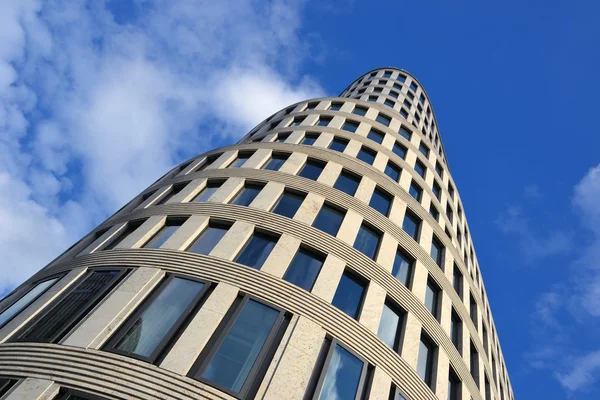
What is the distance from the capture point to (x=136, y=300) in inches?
529

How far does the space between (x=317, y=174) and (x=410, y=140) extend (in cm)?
1257

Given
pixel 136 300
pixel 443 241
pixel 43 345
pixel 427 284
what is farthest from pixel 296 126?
pixel 43 345

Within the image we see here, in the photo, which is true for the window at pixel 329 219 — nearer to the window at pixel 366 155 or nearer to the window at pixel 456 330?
the window at pixel 366 155

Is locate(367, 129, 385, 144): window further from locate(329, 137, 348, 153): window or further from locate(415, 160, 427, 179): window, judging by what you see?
locate(415, 160, 427, 179): window

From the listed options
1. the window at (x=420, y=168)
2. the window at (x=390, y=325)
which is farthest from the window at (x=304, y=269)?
the window at (x=420, y=168)

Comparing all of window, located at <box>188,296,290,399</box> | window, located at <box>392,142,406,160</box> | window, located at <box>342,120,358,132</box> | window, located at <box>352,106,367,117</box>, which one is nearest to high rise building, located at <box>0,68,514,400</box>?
window, located at <box>188,296,290,399</box>

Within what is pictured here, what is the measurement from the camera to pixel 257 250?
16.6 m

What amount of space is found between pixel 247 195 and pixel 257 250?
4392 mm

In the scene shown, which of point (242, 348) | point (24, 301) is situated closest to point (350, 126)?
point (242, 348)

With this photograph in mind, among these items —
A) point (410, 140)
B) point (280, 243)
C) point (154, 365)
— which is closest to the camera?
point (154, 365)


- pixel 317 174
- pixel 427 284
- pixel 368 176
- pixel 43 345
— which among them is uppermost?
pixel 368 176

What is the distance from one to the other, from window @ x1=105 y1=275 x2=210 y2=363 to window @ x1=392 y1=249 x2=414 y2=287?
28.7 ft

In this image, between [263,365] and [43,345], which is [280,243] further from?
[43,345]

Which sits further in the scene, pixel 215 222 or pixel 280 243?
pixel 215 222
